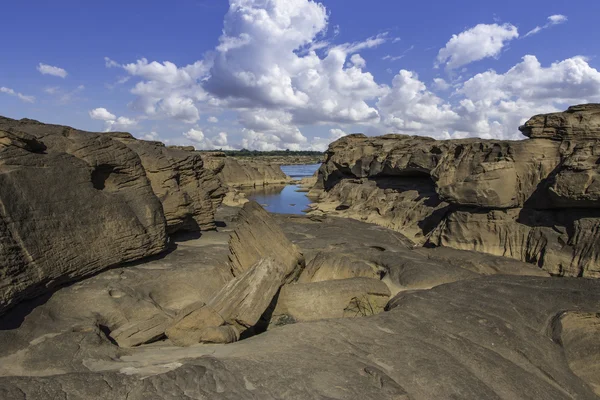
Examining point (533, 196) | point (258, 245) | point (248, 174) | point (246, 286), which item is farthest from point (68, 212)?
point (248, 174)

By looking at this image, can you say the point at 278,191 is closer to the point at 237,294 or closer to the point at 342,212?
the point at 342,212

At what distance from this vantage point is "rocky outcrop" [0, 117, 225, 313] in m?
6.55

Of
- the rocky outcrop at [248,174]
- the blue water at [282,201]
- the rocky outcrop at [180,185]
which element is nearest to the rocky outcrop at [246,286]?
the rocky outcrop at [180,185]

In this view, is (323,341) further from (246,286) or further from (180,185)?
(180,185)

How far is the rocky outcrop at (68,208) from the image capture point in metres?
6.55

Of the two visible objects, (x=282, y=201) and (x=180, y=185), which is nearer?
(x=180, y=185)

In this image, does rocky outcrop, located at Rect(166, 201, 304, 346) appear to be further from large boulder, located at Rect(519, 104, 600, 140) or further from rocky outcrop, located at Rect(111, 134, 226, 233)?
large boulder, located at Rect(519, 104, 600, 140)

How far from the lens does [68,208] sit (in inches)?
306

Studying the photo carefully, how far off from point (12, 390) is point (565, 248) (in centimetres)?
1515

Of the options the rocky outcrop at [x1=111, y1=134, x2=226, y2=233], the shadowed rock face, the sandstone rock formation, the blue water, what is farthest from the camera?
the blue water

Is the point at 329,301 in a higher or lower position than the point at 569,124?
lower

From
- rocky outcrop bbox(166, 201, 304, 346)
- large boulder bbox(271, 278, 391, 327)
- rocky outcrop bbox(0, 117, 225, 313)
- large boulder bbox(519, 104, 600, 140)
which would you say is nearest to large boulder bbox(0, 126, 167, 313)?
rocky outcrop bbox(0, 117, 225, 313)

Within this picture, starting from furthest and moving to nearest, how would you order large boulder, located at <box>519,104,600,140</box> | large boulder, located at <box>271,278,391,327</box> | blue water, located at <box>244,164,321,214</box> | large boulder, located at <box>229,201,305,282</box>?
blue water, located at <box>244,164,321,214</box>, large boulder, located at <box>519,104,600,140</box>, large boulder, located at <box>229,201,305,282</box>, large boulder, located at <box>271,278,391,327</box>

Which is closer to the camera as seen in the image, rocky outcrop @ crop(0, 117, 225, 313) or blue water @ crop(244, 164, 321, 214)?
rocky outcrop @ crop(0, 117, 225, 313)
